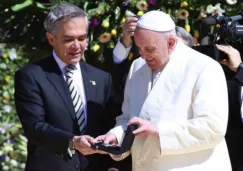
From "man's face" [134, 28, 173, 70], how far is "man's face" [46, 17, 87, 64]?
1.74ft

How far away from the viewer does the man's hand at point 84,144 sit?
12.6 feet

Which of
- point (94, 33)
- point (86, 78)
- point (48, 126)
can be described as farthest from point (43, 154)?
point (94, 33)

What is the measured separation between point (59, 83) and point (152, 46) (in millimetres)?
765

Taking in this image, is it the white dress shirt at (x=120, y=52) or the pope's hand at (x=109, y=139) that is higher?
the white dress shirt at (x=120, y=52)

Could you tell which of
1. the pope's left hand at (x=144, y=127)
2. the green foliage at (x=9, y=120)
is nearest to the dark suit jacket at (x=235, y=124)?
the pope's left hand at (x=144, y=127)

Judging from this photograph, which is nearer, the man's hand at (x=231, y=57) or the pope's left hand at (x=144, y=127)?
the pope's left hand at (x=144, y=127)

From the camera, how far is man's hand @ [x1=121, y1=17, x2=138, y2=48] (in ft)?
14.4

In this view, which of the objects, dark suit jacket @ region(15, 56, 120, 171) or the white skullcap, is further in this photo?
dark suit jacket @ region(15, 56, 120, 171)

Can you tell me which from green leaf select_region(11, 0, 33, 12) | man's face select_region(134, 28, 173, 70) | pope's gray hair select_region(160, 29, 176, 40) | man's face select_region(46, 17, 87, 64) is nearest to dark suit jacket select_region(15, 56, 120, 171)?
man's face select_region(46, 17, 87, 64)

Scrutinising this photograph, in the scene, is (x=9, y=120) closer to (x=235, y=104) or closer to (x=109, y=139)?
(x=235, y=104)

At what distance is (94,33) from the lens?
6.39 meters

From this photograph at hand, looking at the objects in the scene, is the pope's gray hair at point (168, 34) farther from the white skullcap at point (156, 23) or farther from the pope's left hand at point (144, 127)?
the pope's left hand at point (144, 127)

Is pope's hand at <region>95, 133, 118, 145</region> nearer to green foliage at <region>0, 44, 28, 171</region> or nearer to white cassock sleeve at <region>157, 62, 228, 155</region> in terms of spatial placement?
white cassock sleeve at <region>157, 62, 228, 155</region>

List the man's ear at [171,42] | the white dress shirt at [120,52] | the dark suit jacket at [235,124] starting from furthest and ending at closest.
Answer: the white dress shirt at [120,52] < the dark suit jacket at [235,124] < the man's ear at [171,42]
